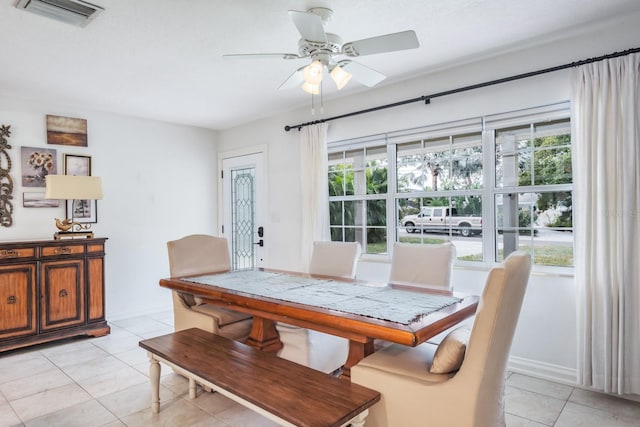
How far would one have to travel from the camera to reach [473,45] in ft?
9.50

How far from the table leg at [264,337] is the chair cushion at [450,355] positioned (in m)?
1.19

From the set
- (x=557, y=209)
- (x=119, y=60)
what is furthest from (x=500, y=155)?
(x=119, y=60)

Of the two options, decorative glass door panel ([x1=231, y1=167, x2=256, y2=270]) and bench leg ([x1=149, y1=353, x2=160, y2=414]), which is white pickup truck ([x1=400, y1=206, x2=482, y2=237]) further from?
bench leg ([x1=149, y1=353, x2=160, y2=414])

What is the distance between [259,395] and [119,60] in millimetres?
2792

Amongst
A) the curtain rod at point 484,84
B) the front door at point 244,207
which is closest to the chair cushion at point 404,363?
the curtain rod at point 484,84

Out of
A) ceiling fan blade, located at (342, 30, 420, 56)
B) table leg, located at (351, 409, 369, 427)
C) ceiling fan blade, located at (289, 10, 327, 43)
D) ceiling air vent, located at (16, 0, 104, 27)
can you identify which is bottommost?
table leg, located at (351, 409, 369, 427)

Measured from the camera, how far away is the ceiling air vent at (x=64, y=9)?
87.0 inches

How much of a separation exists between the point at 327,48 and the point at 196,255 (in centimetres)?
201

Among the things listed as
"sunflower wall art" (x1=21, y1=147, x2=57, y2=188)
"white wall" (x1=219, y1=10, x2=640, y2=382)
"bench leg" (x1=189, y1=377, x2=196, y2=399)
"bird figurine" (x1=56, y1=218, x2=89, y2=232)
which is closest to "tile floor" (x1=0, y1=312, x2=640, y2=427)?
"bench leg" (x1=189, y1=377, x2=196, y2=399)

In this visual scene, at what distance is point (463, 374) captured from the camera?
1.52 m

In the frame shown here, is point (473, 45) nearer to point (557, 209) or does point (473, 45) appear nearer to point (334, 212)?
point (557, 209)

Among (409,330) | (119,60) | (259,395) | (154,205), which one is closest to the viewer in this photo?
(409,330)

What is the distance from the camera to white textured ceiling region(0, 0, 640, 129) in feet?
7.67

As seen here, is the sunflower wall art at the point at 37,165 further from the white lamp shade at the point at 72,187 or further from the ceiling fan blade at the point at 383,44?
the ceiling fan blade at the point at 383,44
